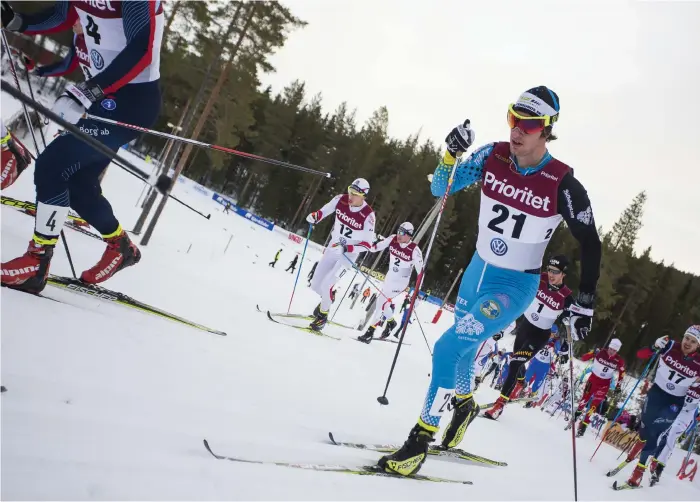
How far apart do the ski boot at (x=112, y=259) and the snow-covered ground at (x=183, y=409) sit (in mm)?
391

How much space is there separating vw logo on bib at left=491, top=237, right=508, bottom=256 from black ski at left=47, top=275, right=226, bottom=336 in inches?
100

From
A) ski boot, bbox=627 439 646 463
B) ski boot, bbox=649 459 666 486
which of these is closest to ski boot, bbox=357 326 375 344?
ski boot, bbox=627 439 646 463

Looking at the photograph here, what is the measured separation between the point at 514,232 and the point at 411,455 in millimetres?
1678

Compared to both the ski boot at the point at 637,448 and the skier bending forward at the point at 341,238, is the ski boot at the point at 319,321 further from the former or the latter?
the ski boot at the point at 637,448

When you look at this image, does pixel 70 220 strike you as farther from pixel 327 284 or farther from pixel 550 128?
pixel 550 128

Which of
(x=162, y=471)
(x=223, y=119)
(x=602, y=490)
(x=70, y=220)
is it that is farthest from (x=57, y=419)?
(x=223, y=119)

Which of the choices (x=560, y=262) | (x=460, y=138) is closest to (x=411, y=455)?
(x=460, y=138)

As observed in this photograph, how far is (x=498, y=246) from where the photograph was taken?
10.1ft

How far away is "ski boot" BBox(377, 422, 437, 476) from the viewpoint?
95.7 inches

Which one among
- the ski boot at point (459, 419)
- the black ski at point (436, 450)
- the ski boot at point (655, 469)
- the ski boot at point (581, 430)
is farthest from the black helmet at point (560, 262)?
the ski boot at point (581, 430)

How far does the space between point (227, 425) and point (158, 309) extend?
1865 millimetres

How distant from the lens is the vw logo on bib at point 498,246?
3059mm

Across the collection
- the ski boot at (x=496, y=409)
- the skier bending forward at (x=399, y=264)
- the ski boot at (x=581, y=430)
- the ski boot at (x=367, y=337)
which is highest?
the skier bending forward at (x=399, y=264)

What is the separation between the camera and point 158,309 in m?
3.64
